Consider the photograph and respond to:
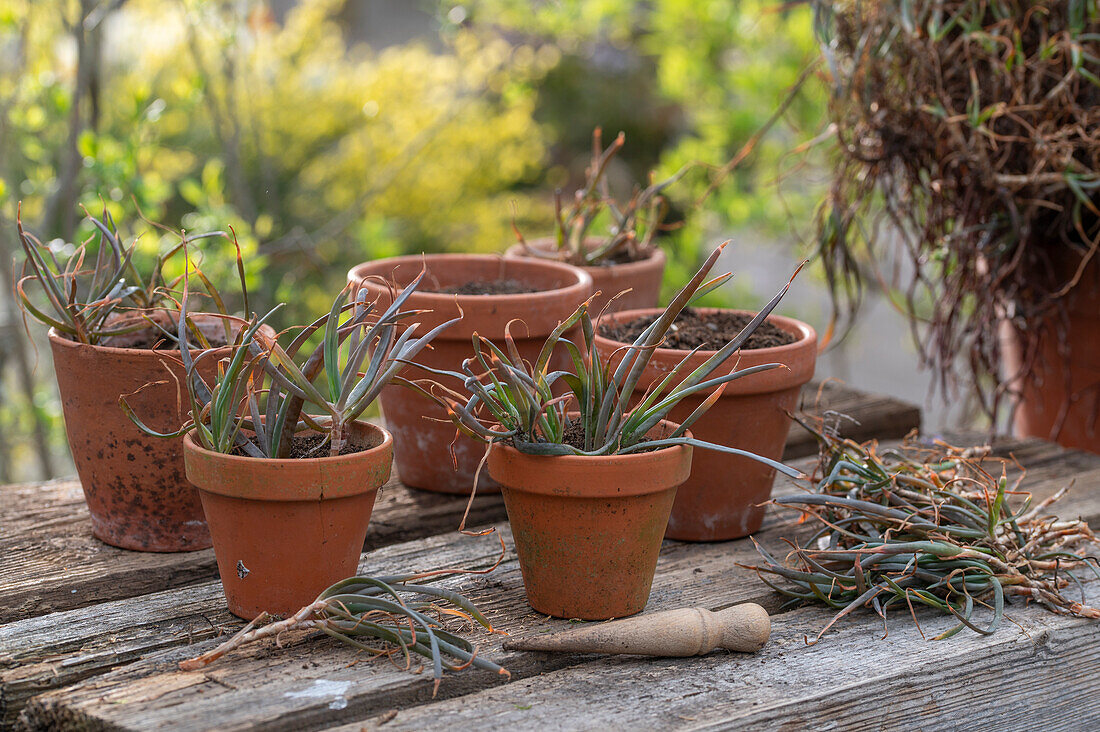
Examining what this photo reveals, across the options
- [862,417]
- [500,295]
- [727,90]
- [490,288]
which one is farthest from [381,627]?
[727,90]

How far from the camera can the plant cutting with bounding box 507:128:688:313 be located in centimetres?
185

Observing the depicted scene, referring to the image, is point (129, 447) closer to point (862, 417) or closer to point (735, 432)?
point (735, 432)

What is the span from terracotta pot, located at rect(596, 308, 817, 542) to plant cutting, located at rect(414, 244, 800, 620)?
7.4 inches

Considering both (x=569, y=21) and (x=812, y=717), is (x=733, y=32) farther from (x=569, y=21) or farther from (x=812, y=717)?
(x=812, y=717)

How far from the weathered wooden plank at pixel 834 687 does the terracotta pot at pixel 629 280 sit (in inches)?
30.4

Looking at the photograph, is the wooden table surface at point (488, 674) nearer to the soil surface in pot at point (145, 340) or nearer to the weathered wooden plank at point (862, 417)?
the soil surface in pot at point (145, 340)

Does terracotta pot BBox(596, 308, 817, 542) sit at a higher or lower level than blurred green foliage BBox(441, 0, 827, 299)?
lower

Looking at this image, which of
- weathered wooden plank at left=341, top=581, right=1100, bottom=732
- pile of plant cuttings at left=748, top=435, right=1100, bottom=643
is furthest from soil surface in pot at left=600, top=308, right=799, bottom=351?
weathered wooden plank at left=341, top=581, right=1100, bottom=732

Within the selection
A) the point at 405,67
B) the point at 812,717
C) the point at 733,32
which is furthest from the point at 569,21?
the point at 812,717

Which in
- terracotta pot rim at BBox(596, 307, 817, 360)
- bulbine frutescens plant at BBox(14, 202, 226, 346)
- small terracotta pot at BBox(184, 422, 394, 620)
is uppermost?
bulbine frutescens plant at BBox(14, 202, 226, 346)

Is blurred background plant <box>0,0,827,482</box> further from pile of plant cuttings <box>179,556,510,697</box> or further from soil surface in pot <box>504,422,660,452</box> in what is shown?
pile of plant cuttings <box>179,556,510,697</box>

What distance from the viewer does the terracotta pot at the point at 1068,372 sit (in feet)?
6.17

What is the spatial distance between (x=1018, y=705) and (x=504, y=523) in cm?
73

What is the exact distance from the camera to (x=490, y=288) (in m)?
1.70
